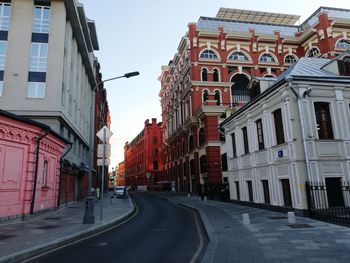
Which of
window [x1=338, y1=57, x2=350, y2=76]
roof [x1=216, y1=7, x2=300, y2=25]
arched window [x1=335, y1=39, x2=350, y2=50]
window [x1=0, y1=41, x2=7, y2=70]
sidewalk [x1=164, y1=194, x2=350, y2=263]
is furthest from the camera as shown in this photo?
roof [x1=216, y1=7, x2=300, y2=25]

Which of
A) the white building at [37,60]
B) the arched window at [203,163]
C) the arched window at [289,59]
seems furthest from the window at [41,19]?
the arched window at [289,59]

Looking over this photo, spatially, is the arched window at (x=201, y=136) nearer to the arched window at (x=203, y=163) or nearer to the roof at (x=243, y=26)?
the arched window at (x=203, y=163)

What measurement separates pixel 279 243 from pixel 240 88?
1556 inches

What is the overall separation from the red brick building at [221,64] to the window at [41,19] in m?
21.3

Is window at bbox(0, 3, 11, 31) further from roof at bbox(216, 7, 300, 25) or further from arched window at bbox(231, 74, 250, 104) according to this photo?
roof at bbox(216, 7, 300, 25)

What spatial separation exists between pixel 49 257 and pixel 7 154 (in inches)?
310

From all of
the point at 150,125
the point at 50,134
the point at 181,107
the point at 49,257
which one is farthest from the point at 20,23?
the point at 150,125

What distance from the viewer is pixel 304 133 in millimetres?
14875

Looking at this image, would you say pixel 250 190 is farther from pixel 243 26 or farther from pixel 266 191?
pixel 243 26

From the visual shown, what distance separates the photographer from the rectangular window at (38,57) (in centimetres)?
2512

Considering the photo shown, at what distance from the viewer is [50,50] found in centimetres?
2541

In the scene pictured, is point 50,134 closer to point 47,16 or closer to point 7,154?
point 7,154

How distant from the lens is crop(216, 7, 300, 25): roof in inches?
2153

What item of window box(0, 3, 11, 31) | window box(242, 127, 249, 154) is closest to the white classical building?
window box(242, 127, 249, 154)
